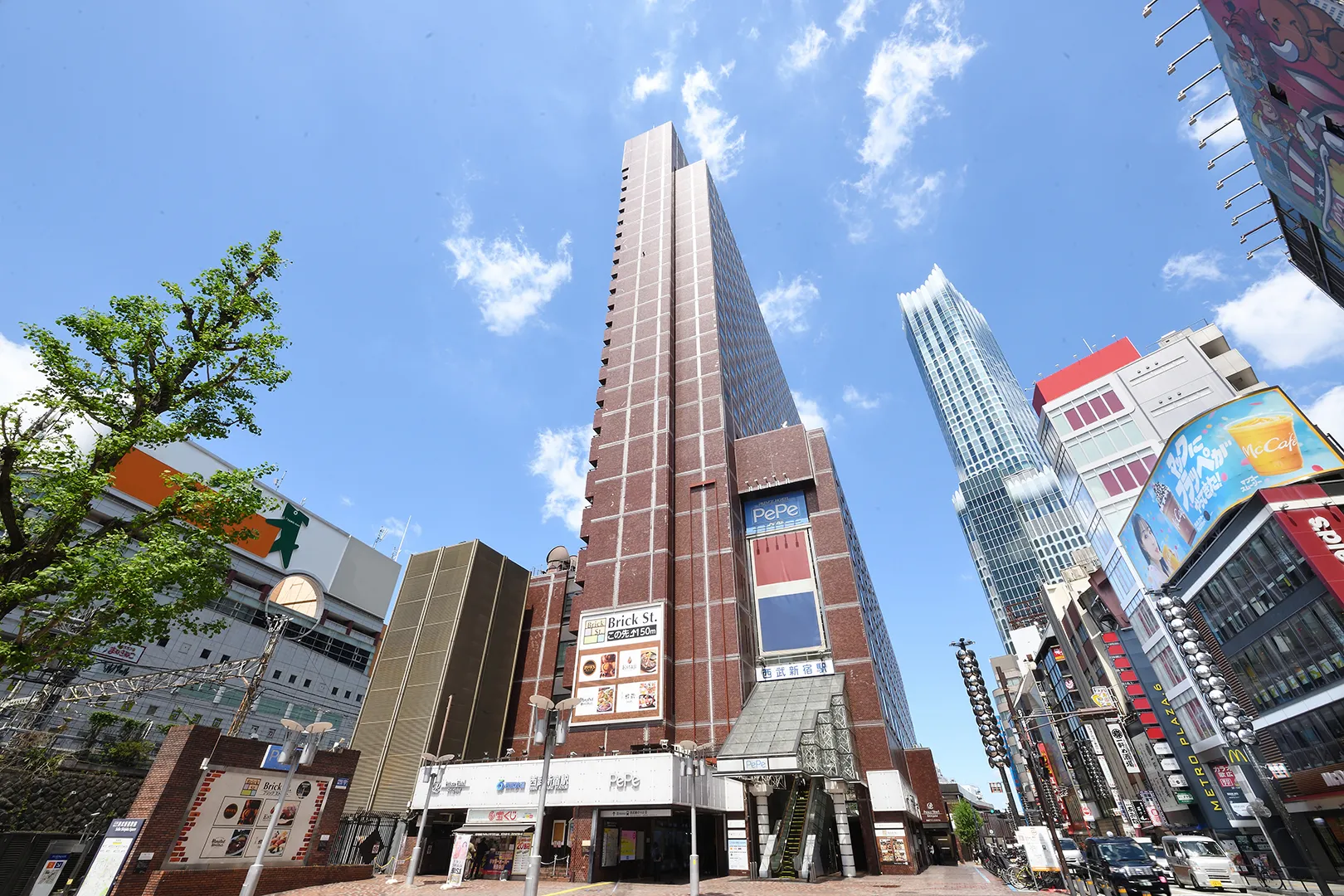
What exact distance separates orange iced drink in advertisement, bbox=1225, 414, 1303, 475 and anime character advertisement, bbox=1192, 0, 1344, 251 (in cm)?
1987

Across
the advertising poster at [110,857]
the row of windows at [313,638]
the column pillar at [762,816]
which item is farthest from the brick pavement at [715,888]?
the row of windows at [313,638]

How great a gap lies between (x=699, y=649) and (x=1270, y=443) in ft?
129

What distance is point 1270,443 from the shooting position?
36.0 metres

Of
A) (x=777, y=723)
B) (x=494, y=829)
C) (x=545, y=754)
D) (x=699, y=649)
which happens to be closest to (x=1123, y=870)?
(x=777, y=723)

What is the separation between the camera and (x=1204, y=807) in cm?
4809

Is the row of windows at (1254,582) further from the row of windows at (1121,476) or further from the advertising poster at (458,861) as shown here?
the advertising poster at (458,861)

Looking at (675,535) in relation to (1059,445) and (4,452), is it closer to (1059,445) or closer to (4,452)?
(4,452)

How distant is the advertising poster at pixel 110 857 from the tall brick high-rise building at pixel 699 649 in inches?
608

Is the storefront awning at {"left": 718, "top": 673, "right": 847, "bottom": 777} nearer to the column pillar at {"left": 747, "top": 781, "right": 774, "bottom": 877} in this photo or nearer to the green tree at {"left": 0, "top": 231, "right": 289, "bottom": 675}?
the column pillar at {"left": 747, "top": 781, "right": 774, "bottom": 877}

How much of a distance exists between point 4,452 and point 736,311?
197 ft

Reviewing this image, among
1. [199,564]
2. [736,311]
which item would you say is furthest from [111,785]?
[736,311]

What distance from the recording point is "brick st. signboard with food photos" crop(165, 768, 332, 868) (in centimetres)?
1834

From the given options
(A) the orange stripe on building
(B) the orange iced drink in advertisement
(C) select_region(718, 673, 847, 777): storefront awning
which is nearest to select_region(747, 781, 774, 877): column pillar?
(C) select_region(718, 673, 847, 777): storefront awning

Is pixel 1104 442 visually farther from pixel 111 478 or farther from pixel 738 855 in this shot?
pixel 111 478
